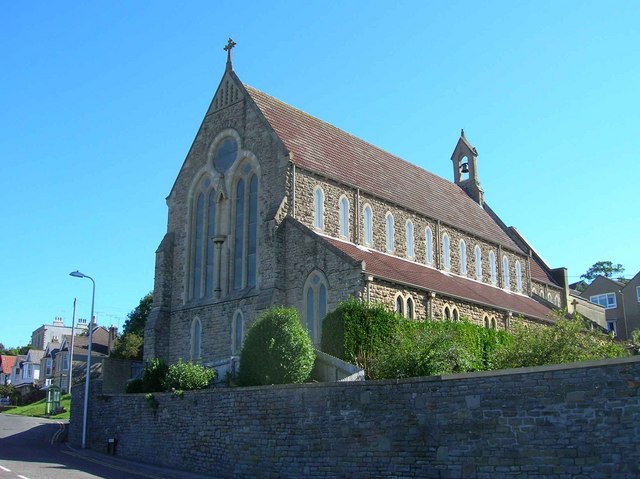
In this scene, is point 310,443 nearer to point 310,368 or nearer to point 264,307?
point 310,368

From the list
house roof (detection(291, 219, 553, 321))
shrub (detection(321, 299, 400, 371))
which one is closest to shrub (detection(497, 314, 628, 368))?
shrub (detection(321, 299, 400, 371))

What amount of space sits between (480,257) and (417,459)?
26.4 m

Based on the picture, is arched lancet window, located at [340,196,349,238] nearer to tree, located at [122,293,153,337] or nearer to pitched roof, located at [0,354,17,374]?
tree, located at [122,293,153,337]

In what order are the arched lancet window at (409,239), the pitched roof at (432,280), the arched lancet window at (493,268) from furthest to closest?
the arched lancet window at (493,268) < the arched lancet window at (409,239) < the pitched roof at (432,280)

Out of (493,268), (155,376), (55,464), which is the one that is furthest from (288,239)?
(493,268)

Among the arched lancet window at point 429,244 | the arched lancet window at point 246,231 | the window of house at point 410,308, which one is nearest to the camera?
the window of house at point 410,308

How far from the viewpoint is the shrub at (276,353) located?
22.0m

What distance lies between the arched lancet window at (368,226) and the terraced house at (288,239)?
0.06 m

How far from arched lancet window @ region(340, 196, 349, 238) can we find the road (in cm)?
1337

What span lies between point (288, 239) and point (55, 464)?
40.0 ft

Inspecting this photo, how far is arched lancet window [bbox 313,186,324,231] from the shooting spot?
31.1 metres

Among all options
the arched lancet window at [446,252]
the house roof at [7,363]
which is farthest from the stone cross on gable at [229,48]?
the house roof at [7,363]

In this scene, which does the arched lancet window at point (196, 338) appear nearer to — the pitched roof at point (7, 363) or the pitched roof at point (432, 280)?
the pitched roof at point (432, 280)

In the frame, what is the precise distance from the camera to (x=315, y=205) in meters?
31.3
